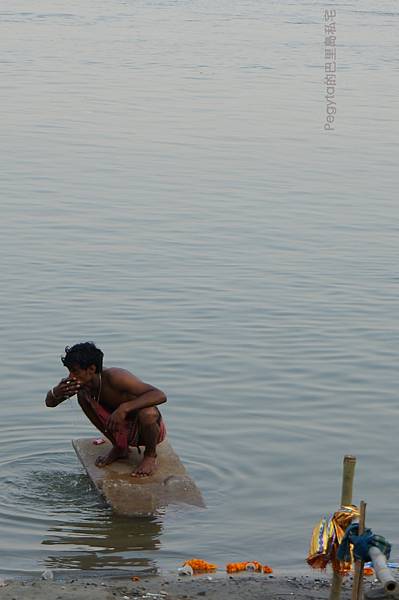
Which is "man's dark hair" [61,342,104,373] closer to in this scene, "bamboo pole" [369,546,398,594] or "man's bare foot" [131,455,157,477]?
"man's bare foot" [131,455,157,477]

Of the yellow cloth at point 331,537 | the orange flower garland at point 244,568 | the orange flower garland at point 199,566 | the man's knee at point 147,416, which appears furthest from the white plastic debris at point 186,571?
the yellow cloth at point 331,537

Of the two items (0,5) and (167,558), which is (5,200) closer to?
(167,558)

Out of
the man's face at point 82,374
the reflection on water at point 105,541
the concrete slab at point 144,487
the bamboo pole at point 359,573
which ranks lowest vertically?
the reflection on water at point 105,541

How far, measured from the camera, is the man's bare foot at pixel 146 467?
794 cm

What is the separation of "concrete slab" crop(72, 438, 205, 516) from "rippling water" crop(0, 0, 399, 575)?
0.29ft

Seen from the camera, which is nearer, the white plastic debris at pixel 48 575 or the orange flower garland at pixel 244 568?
the white plastic debris at pixel 48 575

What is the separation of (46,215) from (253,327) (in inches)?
177

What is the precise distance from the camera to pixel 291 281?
13.3 meters

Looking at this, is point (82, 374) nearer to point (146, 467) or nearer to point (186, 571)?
point (146, 467)

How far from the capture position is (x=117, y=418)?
798cm

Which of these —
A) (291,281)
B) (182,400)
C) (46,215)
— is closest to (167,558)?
(182,400)

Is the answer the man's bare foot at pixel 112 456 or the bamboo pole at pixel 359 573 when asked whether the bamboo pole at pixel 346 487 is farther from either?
the man's bare foot at pixel 112 456

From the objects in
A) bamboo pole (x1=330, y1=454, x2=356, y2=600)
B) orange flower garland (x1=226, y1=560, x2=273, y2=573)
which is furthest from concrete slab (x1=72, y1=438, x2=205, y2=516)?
bamboo pole (x1=330, y1=454, x2=356, y2=600)

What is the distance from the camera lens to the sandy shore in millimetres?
6441
